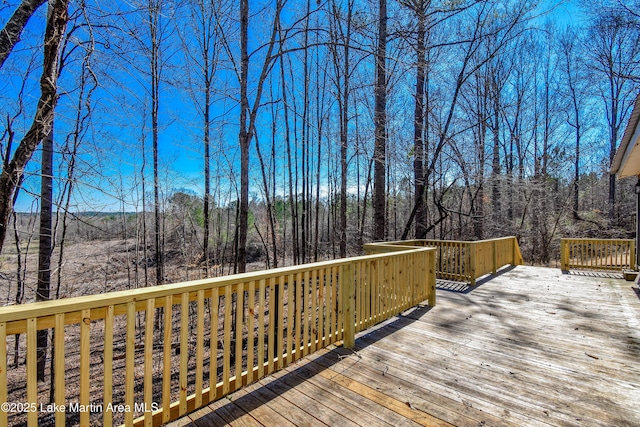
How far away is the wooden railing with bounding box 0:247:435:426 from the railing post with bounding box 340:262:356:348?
11mm

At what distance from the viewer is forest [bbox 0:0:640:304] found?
3.09 meters

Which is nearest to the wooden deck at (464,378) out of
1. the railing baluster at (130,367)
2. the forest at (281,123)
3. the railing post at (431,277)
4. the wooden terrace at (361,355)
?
the wooden terrace at (361,355)

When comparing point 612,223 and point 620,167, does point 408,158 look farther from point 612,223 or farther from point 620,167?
point 612,223

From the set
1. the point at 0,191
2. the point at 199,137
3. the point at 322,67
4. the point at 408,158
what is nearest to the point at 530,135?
the point at 408,158

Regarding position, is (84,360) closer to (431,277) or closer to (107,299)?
(107,299)

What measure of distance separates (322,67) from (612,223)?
1573 cm

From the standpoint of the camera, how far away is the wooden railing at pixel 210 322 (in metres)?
1.38

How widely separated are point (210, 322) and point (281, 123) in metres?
8.80

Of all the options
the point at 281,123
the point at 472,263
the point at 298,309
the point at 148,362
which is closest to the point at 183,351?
the point at 148,362

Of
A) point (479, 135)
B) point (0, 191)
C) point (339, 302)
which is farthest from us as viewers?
point (479, 135)

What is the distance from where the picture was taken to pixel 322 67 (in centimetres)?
1033

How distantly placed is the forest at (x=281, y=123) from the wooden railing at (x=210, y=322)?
4.23 feet

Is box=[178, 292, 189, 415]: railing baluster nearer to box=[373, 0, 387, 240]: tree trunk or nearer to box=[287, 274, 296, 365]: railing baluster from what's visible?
box=[287, 274, 296, 365]: railing baluster

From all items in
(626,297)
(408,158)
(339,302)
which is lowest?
(626,297)
